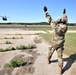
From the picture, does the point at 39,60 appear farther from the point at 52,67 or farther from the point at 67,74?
the point at 67,74

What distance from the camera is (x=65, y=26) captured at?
31.1 feet

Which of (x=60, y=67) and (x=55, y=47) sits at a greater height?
(x=55, y=47)

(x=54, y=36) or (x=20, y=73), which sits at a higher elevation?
(x=54, y=36)

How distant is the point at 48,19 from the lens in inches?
393

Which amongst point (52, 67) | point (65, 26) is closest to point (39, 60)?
point (52, 67)

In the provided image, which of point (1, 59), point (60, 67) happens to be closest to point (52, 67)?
point (60, 67)

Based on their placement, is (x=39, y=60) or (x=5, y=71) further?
(x=39, y=60)

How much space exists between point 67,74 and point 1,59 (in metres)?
4.75

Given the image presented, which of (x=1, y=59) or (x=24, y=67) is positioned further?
(x=1, y=59)

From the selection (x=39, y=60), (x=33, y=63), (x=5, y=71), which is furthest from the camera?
A: (x=39, y=60)

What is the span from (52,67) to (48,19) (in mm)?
2284

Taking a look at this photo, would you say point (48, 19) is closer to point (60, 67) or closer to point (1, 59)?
point (60, 67)

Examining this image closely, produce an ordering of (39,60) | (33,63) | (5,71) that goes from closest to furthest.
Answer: (5,71) → (33,63) → (39,60)

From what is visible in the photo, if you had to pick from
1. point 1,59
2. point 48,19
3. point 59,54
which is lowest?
point 1,59
